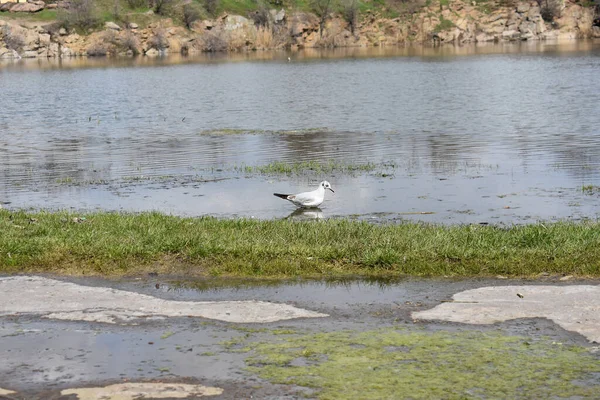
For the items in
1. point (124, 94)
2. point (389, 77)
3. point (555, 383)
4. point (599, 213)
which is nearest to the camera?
point (555, 383)

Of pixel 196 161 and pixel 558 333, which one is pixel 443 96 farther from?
pixel 558 333

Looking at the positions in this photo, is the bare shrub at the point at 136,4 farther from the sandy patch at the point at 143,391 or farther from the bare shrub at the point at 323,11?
the sandy patch at the point at 143,391

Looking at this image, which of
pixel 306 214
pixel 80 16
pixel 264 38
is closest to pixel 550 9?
pixel 264 38

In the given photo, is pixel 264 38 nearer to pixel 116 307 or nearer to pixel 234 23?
pixel 234 23

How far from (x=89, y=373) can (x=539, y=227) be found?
7973 mm

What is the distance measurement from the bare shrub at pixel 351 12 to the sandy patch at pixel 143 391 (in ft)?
444

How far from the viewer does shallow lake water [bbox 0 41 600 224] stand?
65.3 ft

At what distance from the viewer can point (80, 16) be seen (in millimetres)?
127562

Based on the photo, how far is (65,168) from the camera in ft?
88.6

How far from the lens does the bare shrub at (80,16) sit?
126 m

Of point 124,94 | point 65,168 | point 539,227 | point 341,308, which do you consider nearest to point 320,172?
point 65,168

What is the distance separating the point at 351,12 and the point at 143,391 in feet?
446

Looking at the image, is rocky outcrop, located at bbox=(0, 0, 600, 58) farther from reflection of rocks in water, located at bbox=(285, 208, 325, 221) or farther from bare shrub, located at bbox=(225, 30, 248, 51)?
reflection of rocks in water, located at bbox=(285, 208, 325, 221)

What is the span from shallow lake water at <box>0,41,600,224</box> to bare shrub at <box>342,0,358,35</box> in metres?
71.3
